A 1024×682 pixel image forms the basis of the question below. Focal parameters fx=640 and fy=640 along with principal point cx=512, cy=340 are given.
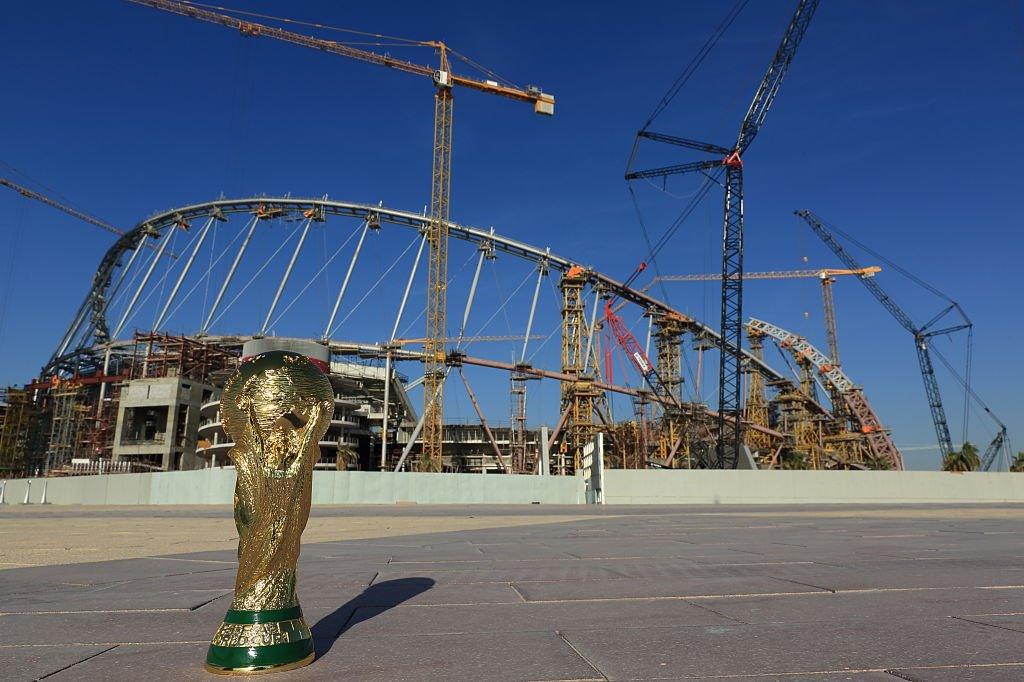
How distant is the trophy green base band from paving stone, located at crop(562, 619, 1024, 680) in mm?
1448

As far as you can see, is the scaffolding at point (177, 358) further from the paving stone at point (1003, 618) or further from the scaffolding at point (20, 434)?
the paving stone at point (1003, 618)

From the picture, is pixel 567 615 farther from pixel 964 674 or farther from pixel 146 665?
pixel 146 665

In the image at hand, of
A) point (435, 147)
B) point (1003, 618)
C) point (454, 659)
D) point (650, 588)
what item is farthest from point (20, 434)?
point (1003, 618)

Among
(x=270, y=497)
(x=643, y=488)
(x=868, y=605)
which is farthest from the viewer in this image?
(x=643, y=488)

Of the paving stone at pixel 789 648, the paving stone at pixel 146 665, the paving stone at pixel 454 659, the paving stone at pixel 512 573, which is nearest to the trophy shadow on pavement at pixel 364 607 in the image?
the paving stone at pixel 454 659

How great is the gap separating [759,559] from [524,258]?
7175 centimetres

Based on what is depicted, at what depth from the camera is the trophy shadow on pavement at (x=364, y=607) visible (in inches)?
150

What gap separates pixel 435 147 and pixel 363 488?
172ft

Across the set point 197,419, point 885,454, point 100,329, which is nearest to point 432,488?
point 197,419

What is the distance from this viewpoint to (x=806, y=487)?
40.5 metres

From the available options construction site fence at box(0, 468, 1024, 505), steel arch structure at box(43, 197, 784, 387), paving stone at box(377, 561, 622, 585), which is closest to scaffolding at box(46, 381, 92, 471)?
steel arch structure at box(43, 197, 784, 387)

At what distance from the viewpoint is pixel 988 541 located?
10.0 meters

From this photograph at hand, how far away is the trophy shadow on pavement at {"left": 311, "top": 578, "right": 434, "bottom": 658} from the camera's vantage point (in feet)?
12.5

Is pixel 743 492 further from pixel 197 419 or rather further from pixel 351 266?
pixel 197 419
